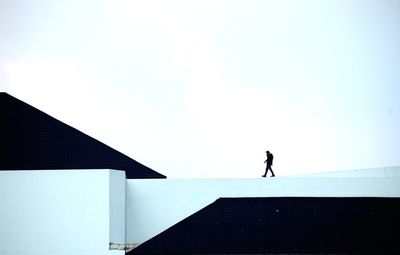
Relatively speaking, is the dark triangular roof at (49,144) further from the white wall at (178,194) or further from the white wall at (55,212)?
the white wall at (55,212)

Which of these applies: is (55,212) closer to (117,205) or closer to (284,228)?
(117,205)

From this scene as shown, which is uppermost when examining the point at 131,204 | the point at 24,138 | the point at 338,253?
the point at 24,138

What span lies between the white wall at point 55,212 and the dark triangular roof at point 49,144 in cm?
365

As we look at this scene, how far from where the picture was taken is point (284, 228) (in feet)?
87.7

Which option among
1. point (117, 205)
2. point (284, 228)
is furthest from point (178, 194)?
point (284, 228)

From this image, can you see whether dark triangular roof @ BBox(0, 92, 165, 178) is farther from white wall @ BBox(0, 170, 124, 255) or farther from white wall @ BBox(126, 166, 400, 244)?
white wall @ BBox(0, 170, 124, 255)

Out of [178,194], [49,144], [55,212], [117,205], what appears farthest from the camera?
[49,144]

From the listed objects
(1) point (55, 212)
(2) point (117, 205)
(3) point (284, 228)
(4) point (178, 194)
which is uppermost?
(4) point (178, 194)

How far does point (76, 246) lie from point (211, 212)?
5.14 metres

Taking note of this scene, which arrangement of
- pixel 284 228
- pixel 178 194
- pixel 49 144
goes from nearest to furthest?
pixel 284 228 → pixel 178 194 → pixel 49 144

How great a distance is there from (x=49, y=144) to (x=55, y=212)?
16.1 ft

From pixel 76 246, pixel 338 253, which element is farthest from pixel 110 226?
pixel 338 253

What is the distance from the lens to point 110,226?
26016mm

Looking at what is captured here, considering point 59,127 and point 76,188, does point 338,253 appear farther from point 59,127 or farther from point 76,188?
point 59,127
